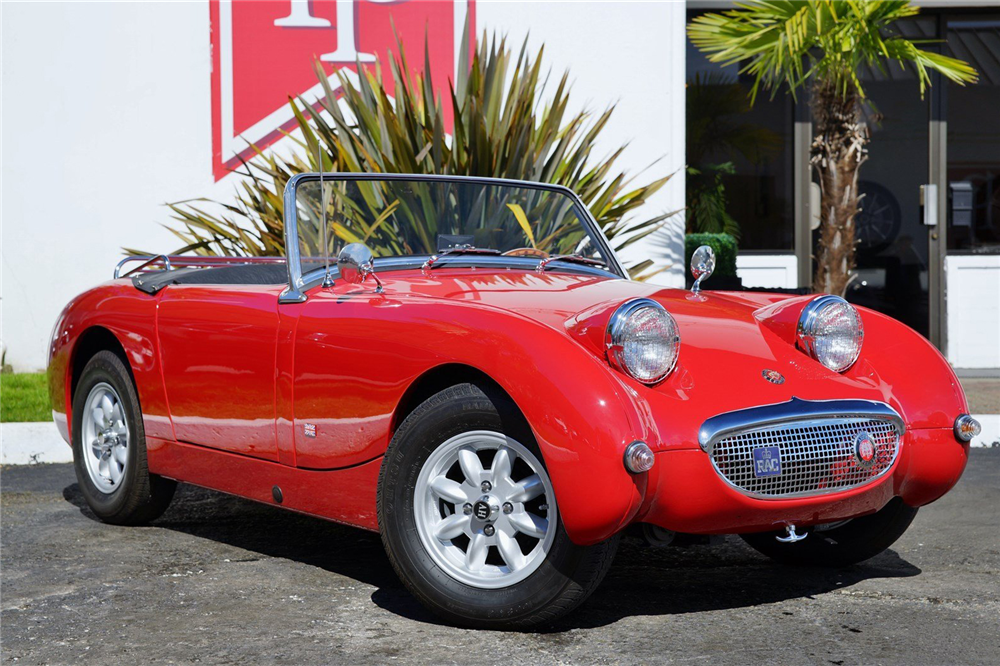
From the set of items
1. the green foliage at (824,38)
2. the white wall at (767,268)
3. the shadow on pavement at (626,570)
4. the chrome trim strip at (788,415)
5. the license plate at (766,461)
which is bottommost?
the shadow on pavement at (626,570)

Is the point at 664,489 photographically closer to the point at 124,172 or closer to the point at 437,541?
the point at 437,541

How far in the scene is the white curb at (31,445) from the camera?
6449 mm

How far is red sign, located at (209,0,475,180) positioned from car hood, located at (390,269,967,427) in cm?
577

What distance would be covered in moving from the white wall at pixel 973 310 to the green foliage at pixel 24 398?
7499mm

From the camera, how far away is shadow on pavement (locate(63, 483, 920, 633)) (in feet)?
11.5

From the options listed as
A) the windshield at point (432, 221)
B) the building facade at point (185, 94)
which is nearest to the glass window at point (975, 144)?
the building facade at point (185, 94)

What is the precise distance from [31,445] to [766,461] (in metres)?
4.60

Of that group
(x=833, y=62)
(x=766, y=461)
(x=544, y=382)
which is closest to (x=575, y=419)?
(x=544, y=382)

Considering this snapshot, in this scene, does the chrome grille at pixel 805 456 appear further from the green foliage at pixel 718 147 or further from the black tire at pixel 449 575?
the green foliage at pixel 718 147

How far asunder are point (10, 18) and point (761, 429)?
8321 millimetres

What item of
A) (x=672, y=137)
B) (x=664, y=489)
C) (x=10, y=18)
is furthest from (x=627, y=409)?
(x=10, y=18)

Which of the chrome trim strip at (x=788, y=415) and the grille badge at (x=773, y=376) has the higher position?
the grille badge at (x=773, y=376)

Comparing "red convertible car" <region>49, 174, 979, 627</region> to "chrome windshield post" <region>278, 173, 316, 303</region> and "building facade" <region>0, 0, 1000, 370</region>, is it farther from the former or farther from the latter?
"building facade" <region>0, 0, 1000, 370</region>

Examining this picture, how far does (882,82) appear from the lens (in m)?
10.9
